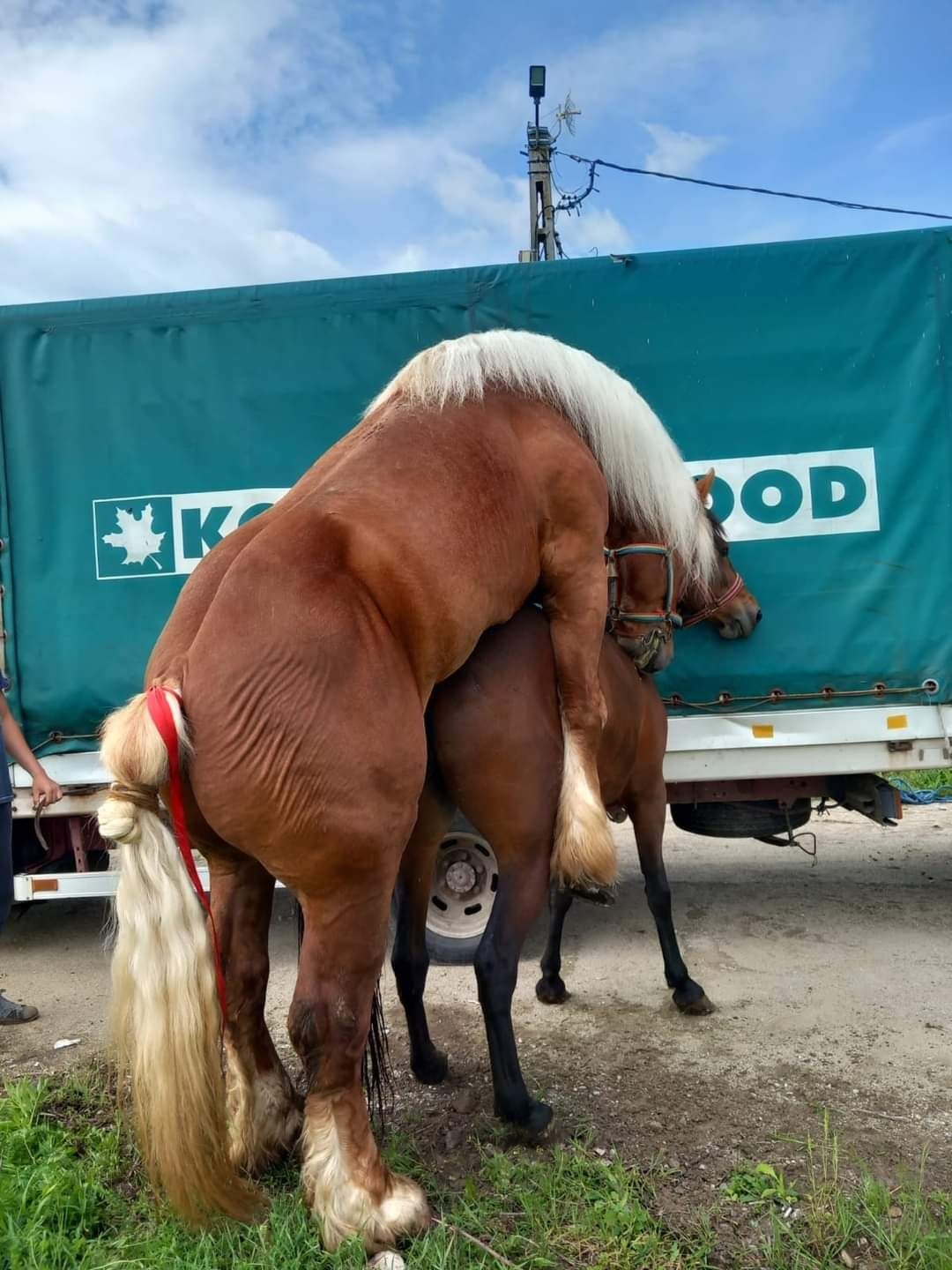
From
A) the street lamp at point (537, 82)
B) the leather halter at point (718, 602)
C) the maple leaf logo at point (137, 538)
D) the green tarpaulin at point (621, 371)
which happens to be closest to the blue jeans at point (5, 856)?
the green tarpaulin at point (621, 371)

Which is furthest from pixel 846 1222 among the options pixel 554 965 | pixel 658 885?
pixel 554 965

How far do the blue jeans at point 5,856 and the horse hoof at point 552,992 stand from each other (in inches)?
84.5

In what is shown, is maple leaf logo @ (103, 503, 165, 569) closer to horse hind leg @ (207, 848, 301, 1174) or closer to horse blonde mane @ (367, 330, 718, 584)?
horse blonde mane @ (367, 330, 718, 584)

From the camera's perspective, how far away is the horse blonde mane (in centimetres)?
257

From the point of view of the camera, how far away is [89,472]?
13.4 feet

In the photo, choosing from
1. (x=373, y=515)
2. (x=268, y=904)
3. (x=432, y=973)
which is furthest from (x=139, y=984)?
(x=432, y=973)

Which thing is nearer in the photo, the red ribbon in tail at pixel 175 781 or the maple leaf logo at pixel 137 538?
the red ribbon in tail at pixel 175 781

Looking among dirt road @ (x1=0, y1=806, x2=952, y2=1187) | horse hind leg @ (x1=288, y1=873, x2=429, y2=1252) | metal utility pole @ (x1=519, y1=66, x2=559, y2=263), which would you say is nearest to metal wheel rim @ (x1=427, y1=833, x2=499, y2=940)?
dirt road @ (x1=0, y1=806, x2=952, y2=1187)

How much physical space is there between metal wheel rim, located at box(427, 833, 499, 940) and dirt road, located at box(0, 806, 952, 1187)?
0.21 m

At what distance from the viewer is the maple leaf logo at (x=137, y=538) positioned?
13.3 feet

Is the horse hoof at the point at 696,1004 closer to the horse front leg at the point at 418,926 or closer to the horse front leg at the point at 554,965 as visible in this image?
the horse front leg at the point at 554,965

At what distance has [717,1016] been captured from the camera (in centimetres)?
346

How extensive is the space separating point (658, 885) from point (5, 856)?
2.52m

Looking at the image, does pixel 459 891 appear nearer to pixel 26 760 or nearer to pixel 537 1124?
pixel 537 1124
